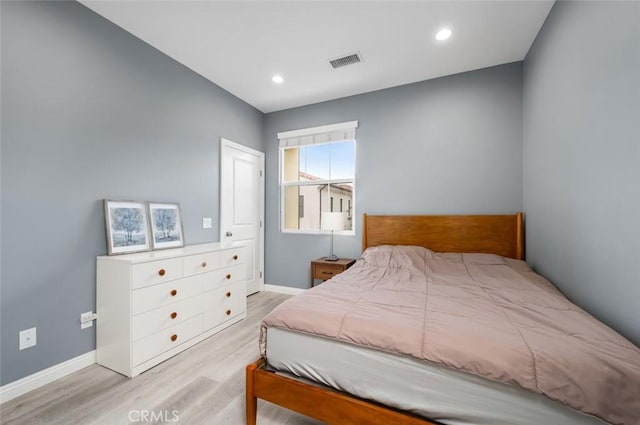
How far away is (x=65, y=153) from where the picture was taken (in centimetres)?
186

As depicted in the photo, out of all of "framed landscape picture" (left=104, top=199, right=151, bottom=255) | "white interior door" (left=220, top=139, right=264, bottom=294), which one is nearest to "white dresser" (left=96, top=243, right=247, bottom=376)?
"framed landscape picture" (left=104, top=199, right=151, bottom=255)

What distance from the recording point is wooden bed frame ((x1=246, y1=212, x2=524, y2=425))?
1119 millimetres

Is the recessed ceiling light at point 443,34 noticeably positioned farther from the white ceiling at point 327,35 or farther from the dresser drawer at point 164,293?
the dresser drawer at point 164,293

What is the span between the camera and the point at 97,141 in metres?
2.04

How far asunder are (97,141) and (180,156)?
0.74 metres

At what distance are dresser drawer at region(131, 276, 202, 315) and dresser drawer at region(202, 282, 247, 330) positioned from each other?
0.58 feet

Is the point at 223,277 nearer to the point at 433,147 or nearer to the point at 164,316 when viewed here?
the point at 164,316

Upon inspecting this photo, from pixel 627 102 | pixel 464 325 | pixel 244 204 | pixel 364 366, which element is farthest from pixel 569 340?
pixel 244 204

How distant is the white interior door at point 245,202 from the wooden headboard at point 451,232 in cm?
164

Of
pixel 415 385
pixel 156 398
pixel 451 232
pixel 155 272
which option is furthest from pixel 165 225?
pixel 451 232

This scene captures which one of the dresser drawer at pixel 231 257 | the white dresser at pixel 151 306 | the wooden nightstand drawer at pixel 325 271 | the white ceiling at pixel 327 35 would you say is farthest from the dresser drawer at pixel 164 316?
the white ceiling at pixel 327 35

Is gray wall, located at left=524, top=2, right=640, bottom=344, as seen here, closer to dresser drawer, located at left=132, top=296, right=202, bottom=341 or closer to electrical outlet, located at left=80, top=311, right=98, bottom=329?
dresser drawer, located at left=132, top=296, right=202, bottom=341

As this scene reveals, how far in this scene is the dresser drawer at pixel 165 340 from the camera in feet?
6.10

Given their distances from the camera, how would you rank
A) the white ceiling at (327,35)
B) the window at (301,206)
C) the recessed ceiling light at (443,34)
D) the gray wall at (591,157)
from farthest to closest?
the window at (301,206)
the recessed ceiling light at (443,34)
the white ceiling at (327,35)
the gray wall at (591,157)
